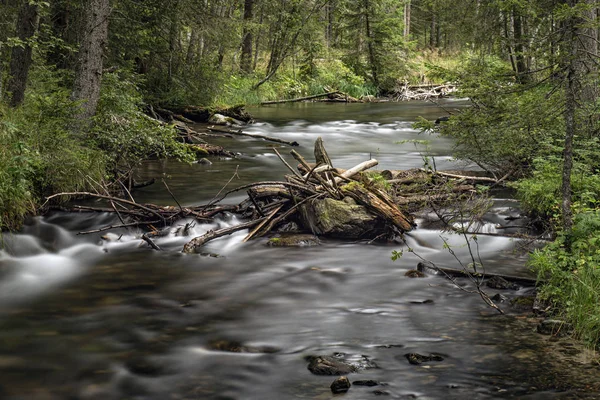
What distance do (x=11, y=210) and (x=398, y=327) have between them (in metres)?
5.66

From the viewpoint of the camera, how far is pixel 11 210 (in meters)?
8.40

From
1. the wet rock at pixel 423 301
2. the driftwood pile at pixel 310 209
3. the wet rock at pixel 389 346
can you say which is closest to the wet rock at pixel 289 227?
the driftwood pile at pixel 310 209

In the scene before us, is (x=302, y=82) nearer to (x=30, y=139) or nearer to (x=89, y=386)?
(x=30, y=139)

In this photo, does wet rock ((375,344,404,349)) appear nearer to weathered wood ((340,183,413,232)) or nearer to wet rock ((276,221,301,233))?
weathered wood ((340,183,413,232))

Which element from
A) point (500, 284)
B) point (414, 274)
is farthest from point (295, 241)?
point (500, 284)

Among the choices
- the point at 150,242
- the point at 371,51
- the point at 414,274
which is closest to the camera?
the point at 414,274

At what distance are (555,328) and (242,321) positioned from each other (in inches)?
120

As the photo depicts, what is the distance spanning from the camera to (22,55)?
1230 centimetres

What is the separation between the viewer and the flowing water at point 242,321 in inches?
191

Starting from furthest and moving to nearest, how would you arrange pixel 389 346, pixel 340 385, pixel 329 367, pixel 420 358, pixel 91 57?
pixel 91 57, pixel 389 346, pixel 420 358, pixel 329 367, pixel 340 385

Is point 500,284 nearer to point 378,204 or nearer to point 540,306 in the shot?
point 540,306

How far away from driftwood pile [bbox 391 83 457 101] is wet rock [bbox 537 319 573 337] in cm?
2990

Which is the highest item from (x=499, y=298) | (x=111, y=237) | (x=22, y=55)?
(x=22, y=55)

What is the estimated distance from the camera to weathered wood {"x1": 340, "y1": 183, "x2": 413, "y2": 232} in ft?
28.3
